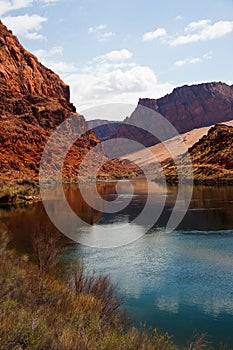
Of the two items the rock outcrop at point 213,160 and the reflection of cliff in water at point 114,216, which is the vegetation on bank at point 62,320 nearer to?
the reflection of cliff in water at point 114,216

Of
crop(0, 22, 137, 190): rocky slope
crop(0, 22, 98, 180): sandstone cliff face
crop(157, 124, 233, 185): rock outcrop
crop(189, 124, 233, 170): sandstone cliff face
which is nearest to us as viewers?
crop(157, 124, 233, 185): rock outcrop

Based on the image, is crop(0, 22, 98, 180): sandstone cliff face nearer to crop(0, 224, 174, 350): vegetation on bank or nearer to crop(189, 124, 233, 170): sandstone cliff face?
crop(189, 124, 233, 170): sandstone cliff face

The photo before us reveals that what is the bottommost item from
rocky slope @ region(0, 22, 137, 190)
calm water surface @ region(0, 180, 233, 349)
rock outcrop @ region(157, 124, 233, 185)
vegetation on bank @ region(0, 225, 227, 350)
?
calm water surface @ region(0, 180, 233, 349)

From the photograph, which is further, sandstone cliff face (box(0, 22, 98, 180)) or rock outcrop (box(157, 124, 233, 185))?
sandstone cliff face (box(0, 22, 98, 180))

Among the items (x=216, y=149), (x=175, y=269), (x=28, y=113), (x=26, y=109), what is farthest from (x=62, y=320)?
(x=26, y=109)

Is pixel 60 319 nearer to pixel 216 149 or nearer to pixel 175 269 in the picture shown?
pixel 175 269

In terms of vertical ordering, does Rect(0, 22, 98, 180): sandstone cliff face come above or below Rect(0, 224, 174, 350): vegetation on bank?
above

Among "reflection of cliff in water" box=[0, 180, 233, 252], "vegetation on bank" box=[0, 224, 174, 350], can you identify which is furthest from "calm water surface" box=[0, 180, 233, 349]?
"vegetation on bank" box=[0, 224, 174, 350]

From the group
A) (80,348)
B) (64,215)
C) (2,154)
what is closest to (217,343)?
(80,348)

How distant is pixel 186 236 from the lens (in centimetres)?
2908

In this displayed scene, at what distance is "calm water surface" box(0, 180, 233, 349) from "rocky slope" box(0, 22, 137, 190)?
57.8 m

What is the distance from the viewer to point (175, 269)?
2028 cm

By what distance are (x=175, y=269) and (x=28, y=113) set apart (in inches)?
4147

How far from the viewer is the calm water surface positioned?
14000 mm
